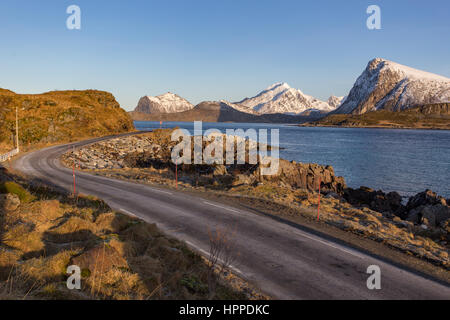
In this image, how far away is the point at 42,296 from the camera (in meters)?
5.48

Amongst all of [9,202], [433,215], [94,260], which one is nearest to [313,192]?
[433,215]

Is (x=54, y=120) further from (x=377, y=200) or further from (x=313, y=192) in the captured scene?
(x=377, y=200)

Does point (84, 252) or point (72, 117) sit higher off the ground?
point (72, 117)

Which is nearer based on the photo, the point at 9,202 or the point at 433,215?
the point at 9,202

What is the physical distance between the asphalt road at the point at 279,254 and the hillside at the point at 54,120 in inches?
1414

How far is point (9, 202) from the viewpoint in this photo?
11.3 metres

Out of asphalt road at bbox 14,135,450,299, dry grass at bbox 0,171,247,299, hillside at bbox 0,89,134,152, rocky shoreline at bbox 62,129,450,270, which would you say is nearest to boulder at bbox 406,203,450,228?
rocky shoreline at bbox 62,129,450,270

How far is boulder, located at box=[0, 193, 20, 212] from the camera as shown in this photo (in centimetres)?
1091

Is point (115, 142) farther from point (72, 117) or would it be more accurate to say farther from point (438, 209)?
point (438, 209)

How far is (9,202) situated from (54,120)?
46916 mm

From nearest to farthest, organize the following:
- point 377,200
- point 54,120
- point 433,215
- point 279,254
A: point 279,254
point 433,215
point 377,200
point 54,120

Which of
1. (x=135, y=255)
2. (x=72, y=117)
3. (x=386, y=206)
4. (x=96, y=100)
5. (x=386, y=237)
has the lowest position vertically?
(x=386, y=206)

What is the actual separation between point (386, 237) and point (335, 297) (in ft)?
Result: 20.8

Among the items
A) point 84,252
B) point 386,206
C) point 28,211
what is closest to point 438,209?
point 386,206
